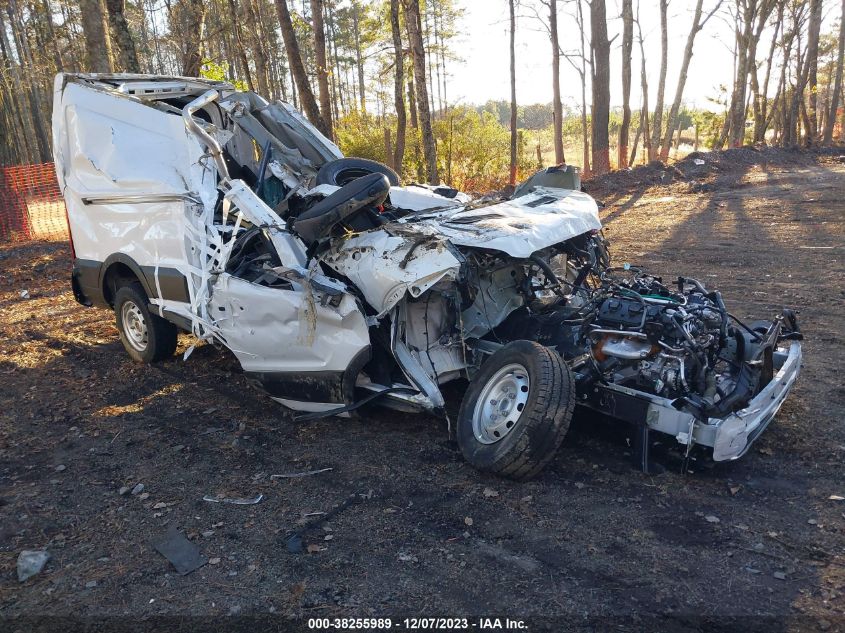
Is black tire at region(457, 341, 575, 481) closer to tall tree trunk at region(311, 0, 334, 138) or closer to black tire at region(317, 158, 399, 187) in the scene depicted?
black tire at region(317, 158, 399, 187)

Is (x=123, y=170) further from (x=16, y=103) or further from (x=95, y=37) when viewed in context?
(x=16, y=103)

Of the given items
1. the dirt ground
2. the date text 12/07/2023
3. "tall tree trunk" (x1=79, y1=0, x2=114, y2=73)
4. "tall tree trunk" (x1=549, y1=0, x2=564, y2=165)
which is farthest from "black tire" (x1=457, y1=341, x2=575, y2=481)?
"tall tree trunk" (x1=549, y1=0, x2=564, y2=165)

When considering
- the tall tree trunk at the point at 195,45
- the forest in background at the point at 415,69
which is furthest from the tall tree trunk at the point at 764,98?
the tall tree trunk at the point at 195,45

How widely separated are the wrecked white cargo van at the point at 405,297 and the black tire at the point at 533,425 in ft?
0.04

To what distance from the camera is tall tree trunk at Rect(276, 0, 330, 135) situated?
1241cm

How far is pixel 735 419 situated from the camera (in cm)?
350

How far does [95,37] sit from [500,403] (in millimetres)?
10585

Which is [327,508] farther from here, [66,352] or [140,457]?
[66,352]

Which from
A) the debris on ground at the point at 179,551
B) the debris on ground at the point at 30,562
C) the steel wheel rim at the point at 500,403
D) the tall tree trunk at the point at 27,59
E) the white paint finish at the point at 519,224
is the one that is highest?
the tall tree trunk at the point at 27,59

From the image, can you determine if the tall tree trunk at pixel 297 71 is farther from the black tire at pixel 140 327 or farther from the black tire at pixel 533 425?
the black tire at pixel 533 425

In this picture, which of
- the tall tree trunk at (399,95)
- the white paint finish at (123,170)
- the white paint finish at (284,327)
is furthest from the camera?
the tall tree trunk at (399,95)

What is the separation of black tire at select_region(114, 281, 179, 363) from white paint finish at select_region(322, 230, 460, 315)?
2.37m

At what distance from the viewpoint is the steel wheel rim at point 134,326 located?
242 inches

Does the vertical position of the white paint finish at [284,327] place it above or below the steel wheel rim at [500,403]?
above
